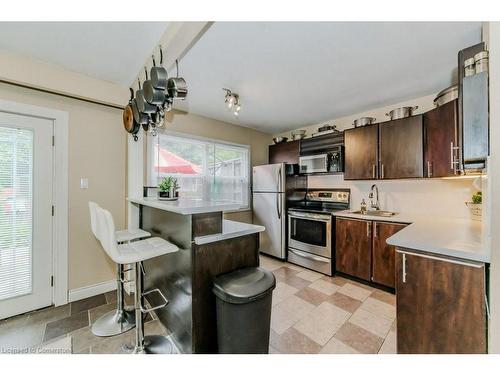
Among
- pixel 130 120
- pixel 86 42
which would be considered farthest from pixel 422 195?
pixel 86 42

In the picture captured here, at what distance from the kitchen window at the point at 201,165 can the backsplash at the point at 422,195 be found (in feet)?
6.36

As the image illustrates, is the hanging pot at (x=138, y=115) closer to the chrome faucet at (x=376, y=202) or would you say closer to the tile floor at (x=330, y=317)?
the tile floor at (x=330, y=317)

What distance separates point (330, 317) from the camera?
204 centimetres

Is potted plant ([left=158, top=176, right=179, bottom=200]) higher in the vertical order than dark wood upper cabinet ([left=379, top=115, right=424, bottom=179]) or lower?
lower

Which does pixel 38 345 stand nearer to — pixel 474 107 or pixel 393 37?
pixel 474 107

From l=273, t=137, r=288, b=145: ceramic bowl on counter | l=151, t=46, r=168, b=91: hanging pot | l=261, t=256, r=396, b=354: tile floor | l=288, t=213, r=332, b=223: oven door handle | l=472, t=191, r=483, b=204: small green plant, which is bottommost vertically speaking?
l=261, t=256, r=396, b=354: tile floor

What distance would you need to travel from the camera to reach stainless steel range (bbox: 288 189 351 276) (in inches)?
118

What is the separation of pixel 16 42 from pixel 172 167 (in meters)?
1.85

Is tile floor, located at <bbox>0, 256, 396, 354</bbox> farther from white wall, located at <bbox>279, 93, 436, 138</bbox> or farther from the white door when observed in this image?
white wall, located at <bbox>279, 93, 436, 138</bbox>

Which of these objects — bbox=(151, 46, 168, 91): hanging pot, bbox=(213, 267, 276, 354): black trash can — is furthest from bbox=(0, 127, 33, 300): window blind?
bbox=(213, 267, 276, 354): black trash can

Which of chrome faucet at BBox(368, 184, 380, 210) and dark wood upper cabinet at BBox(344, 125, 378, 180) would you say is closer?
dark wood upper cabinet at BBox(344, 125, 378, 180)

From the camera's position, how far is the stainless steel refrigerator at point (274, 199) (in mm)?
3562

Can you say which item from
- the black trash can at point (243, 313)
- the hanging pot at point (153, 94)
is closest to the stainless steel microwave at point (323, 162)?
the black trash can at point (243, 313)

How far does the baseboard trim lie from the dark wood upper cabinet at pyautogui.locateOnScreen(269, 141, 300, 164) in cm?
330
